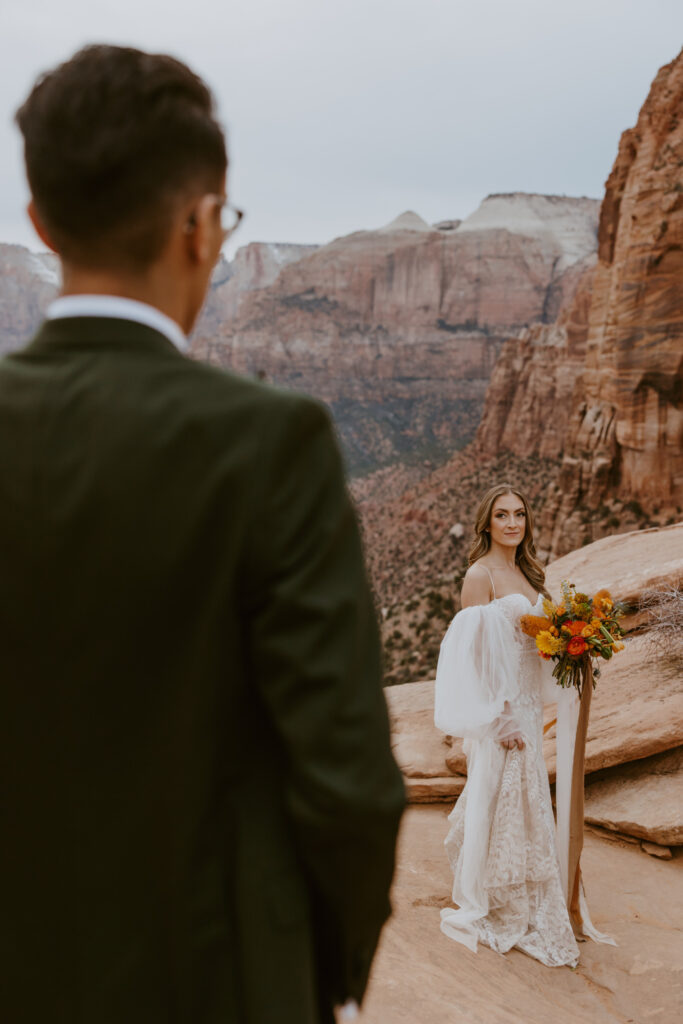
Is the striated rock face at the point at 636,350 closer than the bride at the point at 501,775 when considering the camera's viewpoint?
No

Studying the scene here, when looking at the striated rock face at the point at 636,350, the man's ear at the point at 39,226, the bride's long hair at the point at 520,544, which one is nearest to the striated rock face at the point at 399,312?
Result: the striated rock face at the point at 636,350

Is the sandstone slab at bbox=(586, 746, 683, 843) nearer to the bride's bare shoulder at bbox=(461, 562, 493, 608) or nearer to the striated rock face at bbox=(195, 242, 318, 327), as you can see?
the bride's bare shoulder at bbox=(461, 562, 493, 608)

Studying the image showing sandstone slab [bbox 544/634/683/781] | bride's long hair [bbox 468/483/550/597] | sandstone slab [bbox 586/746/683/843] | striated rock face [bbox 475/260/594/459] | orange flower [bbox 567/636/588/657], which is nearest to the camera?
orange flower [bbox 567/636/588/657]

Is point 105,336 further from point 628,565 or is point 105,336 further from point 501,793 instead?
point 628,565

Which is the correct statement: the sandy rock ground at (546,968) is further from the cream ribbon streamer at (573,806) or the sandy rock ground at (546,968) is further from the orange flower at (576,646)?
the orange flower at (576,646)

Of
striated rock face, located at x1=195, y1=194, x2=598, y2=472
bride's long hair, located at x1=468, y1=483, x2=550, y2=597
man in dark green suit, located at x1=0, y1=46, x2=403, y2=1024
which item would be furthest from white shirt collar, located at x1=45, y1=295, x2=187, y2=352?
striated rock face, located at x1=195, y1=194, x2=598, y2=472

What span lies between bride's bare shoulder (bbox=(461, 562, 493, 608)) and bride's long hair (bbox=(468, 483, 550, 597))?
0.79 feet

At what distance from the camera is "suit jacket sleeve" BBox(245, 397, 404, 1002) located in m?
0.97

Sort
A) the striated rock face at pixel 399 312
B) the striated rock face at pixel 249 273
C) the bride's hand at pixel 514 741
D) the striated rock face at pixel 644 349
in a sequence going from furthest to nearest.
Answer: the striated rock face at pixel 249 273, the striated rock face at pixel 399 312, the striated rock face at pixel 644 349, the bride's hand at pixel 514 741

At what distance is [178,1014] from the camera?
103cm

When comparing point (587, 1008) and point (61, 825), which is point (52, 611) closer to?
point (61, 825)

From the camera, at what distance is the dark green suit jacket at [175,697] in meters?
0.96

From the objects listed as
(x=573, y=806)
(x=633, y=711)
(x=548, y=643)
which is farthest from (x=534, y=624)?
(x=633, y=711)

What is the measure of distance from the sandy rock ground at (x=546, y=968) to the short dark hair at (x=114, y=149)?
3.16m
